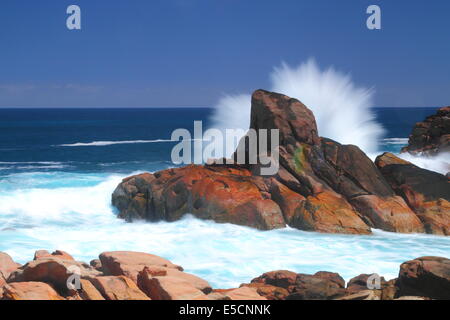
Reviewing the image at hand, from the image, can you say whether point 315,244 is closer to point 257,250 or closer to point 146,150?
point 257,250

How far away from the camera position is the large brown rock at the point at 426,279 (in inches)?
315

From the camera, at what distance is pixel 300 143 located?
58.5ft

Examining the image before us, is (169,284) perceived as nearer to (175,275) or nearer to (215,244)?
(175,275)

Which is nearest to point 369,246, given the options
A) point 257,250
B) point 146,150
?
point 257,250

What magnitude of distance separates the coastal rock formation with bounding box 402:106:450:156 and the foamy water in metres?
17.5

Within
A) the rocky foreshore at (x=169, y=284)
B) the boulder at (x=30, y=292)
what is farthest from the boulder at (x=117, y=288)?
the boulder at (x=30, y=292)

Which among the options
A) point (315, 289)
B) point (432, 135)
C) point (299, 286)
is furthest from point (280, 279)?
point (432, 135)

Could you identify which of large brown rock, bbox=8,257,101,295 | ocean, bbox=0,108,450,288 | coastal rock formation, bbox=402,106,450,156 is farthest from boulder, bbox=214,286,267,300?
coastal rock formation, bbox=402,106,450,156

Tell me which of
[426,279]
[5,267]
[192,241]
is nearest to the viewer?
[426,279]

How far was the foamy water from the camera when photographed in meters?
11.6

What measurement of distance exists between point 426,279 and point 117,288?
5.28m

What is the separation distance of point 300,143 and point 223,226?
4.78 metres

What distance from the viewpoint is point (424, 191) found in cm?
1642
